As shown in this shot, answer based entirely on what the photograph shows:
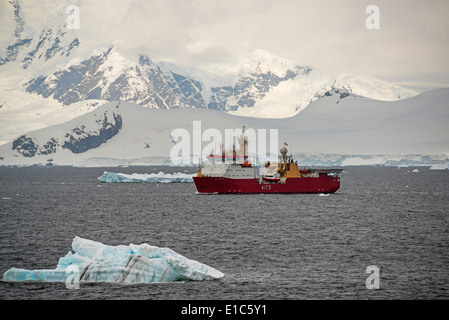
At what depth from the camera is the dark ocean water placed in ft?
98.1

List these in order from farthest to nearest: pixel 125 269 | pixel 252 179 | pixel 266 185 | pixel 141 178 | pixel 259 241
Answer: pixel 141 178 → pixel 266 185 → pixel 252 179 → pixel 259 241 → pixel 125 269

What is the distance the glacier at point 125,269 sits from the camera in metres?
30.2

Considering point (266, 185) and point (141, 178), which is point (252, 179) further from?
point (141, 178)

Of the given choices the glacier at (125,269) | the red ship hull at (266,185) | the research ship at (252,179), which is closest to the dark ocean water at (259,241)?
the glacier at (125,269)

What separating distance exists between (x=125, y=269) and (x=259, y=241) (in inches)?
686

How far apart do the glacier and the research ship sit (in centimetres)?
6038

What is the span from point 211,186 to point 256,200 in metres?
11.5

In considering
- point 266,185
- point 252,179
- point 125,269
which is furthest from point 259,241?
point 266,185

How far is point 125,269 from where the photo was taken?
30.3 meters

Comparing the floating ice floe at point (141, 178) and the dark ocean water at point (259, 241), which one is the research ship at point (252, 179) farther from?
the floating ice floe at point (141, 178)

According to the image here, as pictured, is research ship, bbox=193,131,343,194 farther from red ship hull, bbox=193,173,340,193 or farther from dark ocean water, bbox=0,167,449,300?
dark ocean water, bbox=0,167,449,300

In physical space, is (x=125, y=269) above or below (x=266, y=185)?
below

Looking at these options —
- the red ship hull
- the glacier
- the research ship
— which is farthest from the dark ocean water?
the red ship hull

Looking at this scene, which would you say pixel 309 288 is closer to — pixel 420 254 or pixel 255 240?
pixel 420 254
